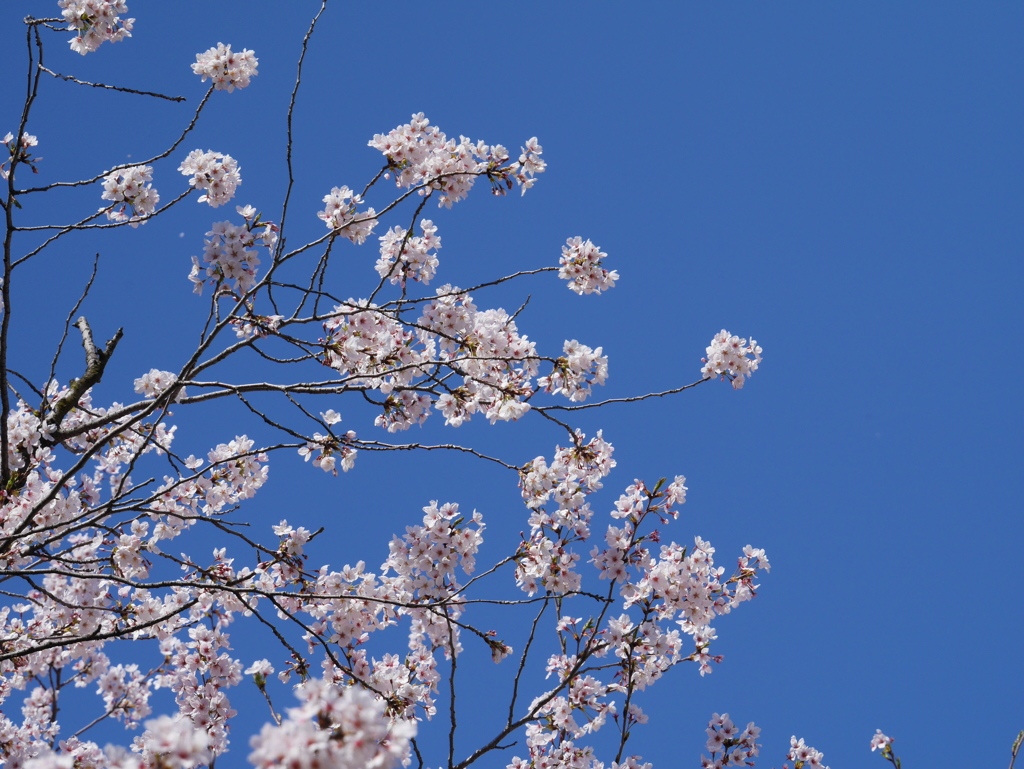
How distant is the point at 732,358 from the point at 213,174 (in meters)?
Result: 4.19

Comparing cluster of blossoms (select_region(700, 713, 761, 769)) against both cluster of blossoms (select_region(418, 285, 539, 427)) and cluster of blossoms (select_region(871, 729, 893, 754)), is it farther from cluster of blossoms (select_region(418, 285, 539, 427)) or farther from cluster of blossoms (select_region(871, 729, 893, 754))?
cluster of blossoms (select_region(418, 285, 539, 427))

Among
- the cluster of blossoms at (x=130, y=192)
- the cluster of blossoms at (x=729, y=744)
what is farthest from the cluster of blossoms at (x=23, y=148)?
the cluster of blossoms at (x=729, y=744)

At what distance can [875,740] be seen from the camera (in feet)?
24.1

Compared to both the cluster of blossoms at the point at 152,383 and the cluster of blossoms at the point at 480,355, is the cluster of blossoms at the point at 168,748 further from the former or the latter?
the cluster of blossoms at the point at 152,383

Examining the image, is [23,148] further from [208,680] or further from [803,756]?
[803,756]

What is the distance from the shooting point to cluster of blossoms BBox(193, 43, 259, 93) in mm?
4902

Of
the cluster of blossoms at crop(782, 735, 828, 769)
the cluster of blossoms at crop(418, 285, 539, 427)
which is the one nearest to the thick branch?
the cluster of blossoms at crop(418, 285, 539, 427)

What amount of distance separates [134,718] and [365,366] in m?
6.01

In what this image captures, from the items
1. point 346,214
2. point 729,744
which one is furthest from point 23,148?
point 729,744

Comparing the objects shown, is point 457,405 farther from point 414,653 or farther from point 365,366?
point 414,653

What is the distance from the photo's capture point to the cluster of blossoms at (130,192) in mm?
4996

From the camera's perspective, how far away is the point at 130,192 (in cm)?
504

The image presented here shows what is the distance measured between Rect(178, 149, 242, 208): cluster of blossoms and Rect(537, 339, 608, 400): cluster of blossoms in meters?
2.62

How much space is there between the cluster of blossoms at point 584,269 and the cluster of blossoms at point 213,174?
2.50 meters
